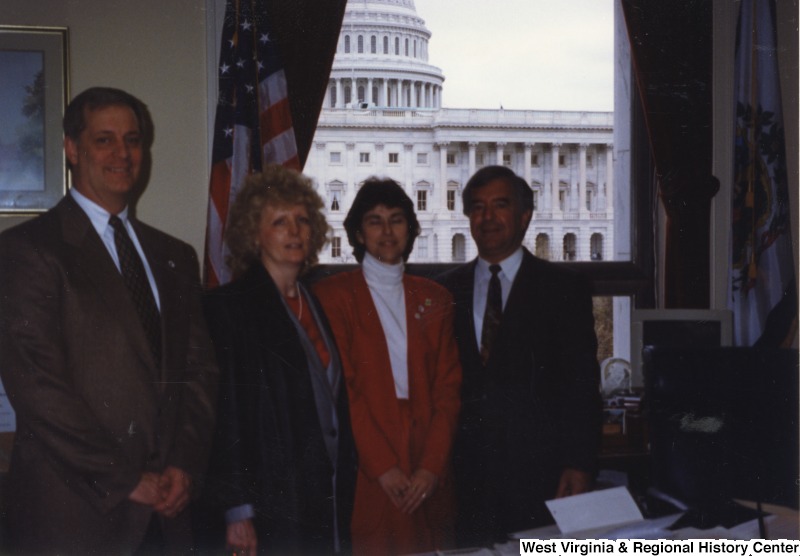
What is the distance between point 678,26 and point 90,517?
2791 mm

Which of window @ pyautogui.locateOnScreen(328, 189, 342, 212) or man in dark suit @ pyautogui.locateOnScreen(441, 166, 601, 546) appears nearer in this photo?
man in dark suit @ pyautogui.locateOnScreen(441, 166, 601, 546)

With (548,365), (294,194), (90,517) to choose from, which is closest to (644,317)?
(548,365)

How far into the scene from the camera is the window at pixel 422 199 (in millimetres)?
2928

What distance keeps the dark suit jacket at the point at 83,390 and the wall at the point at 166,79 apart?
625 mm

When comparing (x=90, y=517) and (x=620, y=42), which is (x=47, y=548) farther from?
(x=620, y=42)

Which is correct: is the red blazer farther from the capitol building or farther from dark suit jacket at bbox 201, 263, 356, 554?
the capitol building

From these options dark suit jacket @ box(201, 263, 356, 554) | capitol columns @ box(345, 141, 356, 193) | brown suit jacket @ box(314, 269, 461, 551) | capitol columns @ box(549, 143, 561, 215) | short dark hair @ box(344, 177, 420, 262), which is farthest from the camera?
capitol columns @ box(549, 143, 561, 215)

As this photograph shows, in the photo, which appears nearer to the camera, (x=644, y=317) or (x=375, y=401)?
(x=375, y=401)

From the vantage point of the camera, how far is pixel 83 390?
2.05m

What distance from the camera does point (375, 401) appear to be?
227cm

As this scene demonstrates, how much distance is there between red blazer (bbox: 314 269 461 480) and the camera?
2248mm

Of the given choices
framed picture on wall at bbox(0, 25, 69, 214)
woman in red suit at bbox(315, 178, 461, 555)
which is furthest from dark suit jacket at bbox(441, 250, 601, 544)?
framed picture on wall at bbox(0, 25, 69, 214)

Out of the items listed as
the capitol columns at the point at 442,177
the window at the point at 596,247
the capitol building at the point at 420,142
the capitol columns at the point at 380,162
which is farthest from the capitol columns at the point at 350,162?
the window at the point at 596,247

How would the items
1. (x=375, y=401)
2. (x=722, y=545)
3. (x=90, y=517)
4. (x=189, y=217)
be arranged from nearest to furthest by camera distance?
(x=722, y=545), (x=90, y=517), (x=375, y=401), (x=189, y=217)
